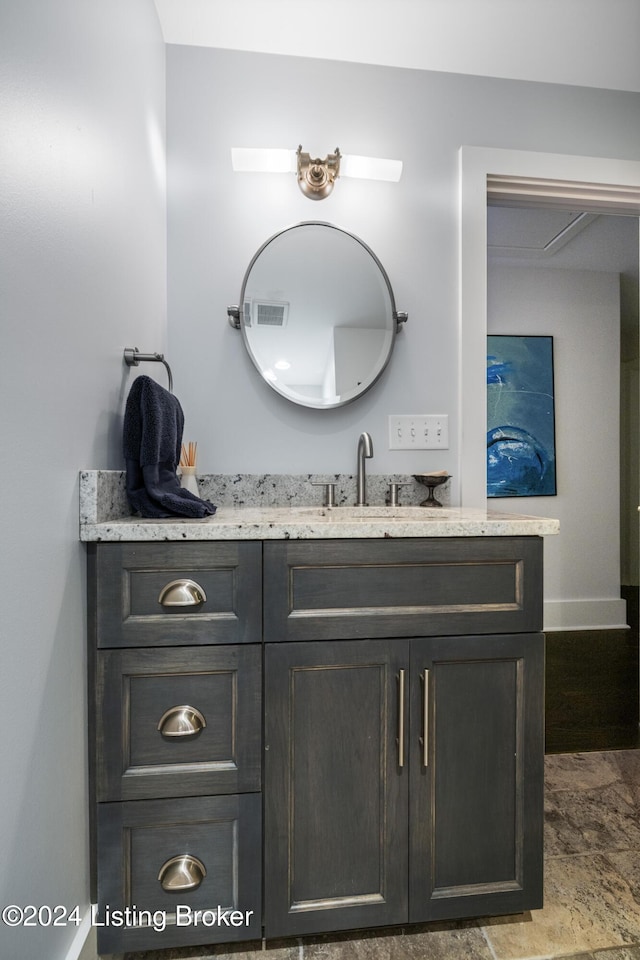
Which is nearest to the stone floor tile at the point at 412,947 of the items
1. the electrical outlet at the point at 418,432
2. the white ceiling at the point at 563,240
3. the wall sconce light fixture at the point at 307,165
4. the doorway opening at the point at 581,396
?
the electrical outlet at the point at 418,432

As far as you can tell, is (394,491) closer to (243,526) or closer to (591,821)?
(243,526)

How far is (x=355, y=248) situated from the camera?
171 cm

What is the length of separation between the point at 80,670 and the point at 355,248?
4.81 ft

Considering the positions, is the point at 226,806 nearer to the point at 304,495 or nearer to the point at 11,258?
the point at 304,495

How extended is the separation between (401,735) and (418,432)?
0.97m

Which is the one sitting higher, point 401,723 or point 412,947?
point 401,723

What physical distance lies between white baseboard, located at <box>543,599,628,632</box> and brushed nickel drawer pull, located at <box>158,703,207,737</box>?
9.18 feet

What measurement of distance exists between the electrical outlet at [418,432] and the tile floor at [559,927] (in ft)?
4.04

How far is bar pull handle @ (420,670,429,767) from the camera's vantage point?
111cm

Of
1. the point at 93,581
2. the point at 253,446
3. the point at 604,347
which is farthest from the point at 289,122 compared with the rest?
the point at 604,347

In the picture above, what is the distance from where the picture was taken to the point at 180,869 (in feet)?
3.46

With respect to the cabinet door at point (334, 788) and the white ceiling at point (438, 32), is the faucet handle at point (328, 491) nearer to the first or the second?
the cabinet door at point (334, 788)

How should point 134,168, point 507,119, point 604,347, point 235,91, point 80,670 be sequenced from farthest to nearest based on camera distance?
point 604,347 → point 507,119 → point 235,91 → point 134,168 → point 80,670

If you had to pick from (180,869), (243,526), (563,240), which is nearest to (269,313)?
(243,526)
